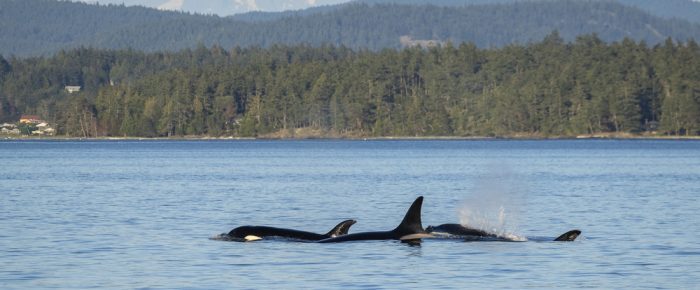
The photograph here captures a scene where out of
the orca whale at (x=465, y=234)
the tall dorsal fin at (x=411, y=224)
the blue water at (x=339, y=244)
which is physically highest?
the tall dorsal fin at (x=411, y=224)

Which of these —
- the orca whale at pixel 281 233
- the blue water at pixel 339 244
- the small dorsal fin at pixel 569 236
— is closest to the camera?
the blue water at pixel 339 244

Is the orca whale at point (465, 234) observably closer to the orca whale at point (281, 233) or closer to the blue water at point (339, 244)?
the blue water at point (339, 244)

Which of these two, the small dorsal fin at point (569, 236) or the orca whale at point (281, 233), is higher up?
the orca whale at point (281, 233)

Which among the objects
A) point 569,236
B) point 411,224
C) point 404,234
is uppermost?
point 411,224

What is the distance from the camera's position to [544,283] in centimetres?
2748

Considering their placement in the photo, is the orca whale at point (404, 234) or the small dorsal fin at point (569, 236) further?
the small dorsal fin at point (569, 236)

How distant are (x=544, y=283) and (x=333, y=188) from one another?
44034 millimetres

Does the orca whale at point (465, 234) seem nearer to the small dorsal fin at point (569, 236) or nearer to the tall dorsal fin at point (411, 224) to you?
the small dorsal fin at point (569, 236)

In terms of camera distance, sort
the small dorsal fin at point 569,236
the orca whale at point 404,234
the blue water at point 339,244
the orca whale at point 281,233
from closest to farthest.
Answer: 1. the blue water at point 339,244
2. the orca whale at point 404,234
3. the orca whale at point 281,233
4. the small dorsal fin at point 569,236

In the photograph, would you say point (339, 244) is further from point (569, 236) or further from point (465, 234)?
point (569, 236)

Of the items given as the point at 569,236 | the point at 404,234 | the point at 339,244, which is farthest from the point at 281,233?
the point at 569,236

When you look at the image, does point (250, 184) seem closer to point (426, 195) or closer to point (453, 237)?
point (426, 195)

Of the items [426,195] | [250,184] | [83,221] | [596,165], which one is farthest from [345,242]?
[596,165]

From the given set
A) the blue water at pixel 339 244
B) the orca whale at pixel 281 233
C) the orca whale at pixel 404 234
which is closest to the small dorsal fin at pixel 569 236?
the blue water at pixel 339 244
